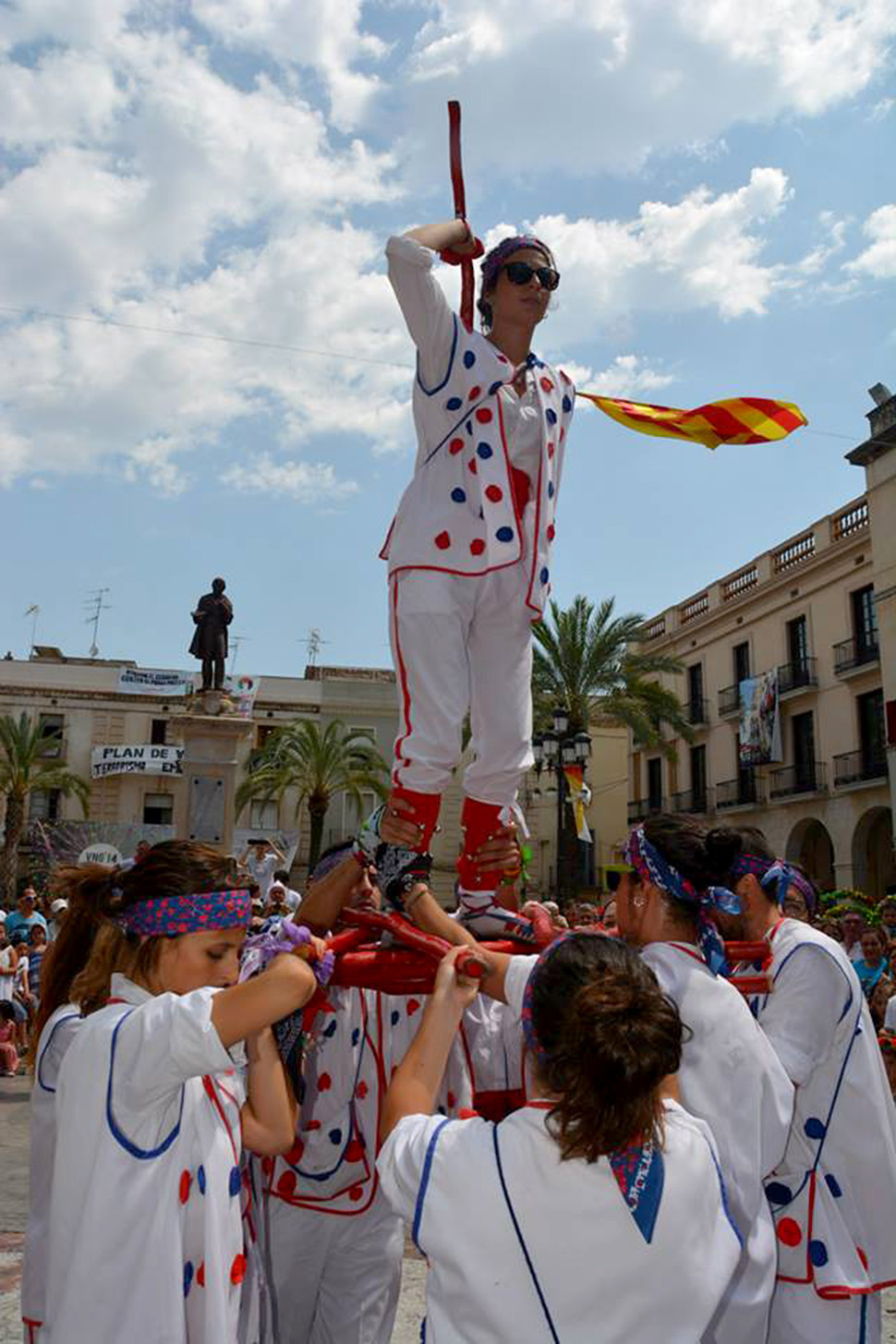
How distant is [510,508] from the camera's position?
364 centimetres

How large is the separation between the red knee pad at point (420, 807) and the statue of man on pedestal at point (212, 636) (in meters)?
15.2

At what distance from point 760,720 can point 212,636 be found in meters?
22.6

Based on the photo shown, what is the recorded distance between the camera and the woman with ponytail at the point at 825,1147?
10.4 ft

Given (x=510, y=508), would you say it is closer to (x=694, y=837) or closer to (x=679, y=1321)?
(x=694, y=837)

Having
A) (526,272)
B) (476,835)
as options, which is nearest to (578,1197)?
(476,835)

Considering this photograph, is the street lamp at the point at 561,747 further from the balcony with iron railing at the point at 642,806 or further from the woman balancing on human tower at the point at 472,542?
the balcony with iron railing at the point at 642,806

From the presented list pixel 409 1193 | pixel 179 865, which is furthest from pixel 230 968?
pixel 409 1193

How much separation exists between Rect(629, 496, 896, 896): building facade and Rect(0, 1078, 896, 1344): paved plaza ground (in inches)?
996

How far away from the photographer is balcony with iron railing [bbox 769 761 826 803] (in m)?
34.2

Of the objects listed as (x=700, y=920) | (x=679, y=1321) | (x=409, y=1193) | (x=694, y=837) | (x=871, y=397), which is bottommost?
(x=679, y=1321)

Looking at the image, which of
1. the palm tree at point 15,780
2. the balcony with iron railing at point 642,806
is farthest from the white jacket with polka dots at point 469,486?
the balcony with iron railing at point 642,806

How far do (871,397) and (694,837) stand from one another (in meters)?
29.4

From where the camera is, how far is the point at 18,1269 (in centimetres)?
518

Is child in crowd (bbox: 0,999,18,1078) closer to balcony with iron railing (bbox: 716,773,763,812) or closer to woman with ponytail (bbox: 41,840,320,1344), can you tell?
woman with ponytail (bbox: 41,840,320,1344)
